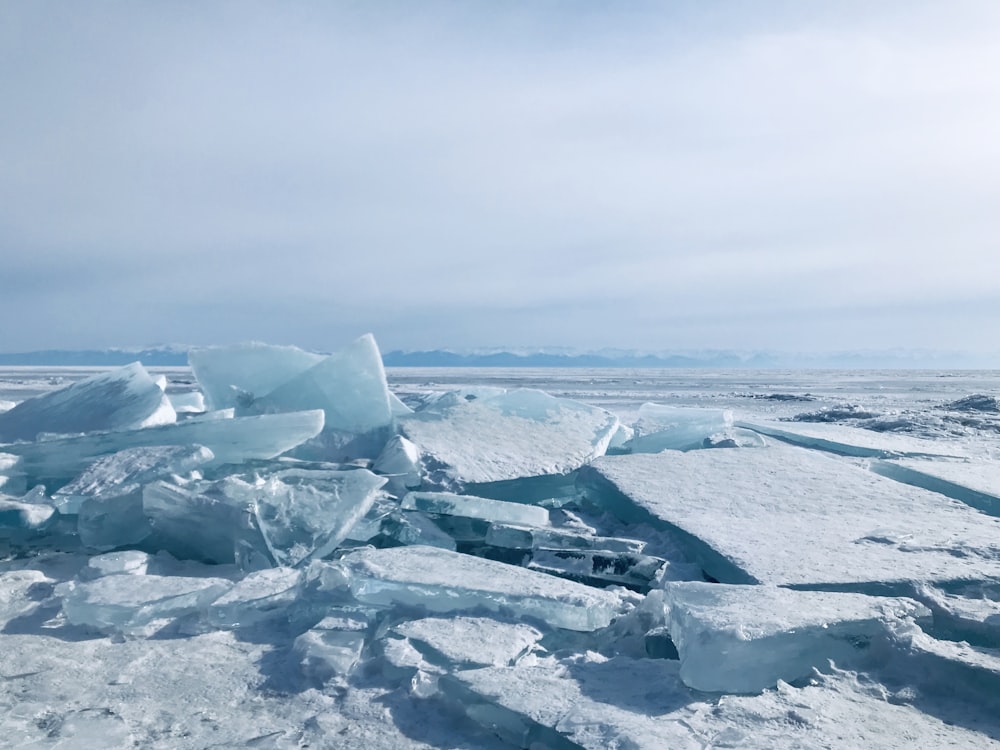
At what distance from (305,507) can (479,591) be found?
0.91 metres

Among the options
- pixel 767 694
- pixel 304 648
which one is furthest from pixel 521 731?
pixel 304 648

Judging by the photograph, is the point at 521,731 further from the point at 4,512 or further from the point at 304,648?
the point at 4,512

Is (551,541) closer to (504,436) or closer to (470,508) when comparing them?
(470,508)

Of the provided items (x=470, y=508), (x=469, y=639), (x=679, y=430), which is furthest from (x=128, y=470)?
(x=679, y=430)

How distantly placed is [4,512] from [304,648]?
1.71 metres

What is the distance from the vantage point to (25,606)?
217cm

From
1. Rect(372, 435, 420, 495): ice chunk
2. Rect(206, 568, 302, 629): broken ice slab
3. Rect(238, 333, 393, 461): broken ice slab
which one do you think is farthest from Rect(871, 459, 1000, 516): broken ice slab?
Rect(206, 568, 302, 629): broken ice slab

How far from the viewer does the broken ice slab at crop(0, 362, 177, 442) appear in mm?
3975

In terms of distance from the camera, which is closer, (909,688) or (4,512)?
(909,688)

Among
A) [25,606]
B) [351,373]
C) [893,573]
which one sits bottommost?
[25,606]

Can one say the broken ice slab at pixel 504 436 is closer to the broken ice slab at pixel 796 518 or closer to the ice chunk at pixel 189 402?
the broken ice slab at pixel 796 518

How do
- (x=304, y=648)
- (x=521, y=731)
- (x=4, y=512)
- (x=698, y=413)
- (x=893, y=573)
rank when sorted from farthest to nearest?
1. (x=698, y=413)
2. (x=4, y=512)
3. (x=893, y=573)
4. (x=304, y=648)
5. (x=521, y=731)

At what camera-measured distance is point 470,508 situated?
108 inches

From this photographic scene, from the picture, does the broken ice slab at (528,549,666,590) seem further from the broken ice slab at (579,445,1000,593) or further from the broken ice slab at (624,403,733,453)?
the broken ice slab at (624,403,733,453)
